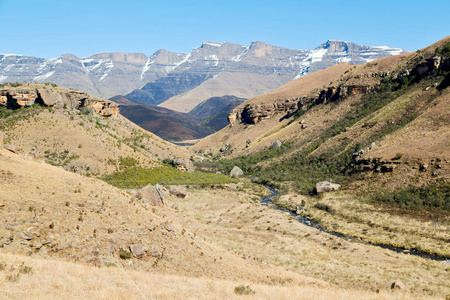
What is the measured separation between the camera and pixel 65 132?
6400cm

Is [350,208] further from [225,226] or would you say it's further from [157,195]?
[157,195]

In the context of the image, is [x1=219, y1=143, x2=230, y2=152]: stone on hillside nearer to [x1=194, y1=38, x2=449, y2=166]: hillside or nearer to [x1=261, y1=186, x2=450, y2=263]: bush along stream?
[x1=194, y1=38, x2=449, y2=166]: hillside

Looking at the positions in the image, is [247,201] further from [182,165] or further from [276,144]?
[276,144]

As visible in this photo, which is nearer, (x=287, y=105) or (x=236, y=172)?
(x=236, y=172)

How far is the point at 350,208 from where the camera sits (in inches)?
1948

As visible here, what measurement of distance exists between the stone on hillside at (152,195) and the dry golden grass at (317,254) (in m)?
3.04

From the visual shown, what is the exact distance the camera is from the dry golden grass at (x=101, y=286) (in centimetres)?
1241

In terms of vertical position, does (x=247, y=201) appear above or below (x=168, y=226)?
below

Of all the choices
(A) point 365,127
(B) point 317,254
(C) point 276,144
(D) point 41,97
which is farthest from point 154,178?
(A) point 365,127

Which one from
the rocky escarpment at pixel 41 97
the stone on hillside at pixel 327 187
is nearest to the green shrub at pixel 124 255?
the stone on hillside at pixel 327 187

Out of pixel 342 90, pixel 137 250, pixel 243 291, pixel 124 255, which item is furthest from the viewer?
pixel 342 90

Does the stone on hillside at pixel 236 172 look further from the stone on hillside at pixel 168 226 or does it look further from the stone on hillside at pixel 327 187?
the stone on hillside at pixel 168 226

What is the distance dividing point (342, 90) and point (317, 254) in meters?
85.6

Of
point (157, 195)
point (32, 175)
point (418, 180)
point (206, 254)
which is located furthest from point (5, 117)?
point (418, 180)
